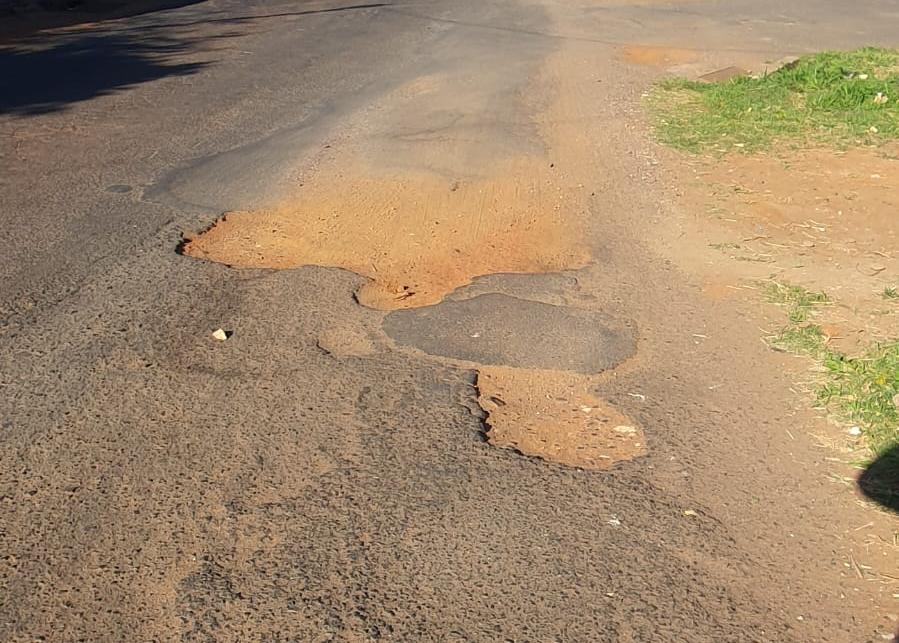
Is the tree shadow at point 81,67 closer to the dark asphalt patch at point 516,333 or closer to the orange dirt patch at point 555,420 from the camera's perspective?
the dark asphalt patch at point 516,333

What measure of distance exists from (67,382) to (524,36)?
1265 cm

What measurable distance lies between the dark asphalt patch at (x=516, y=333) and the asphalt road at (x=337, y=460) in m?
0.04

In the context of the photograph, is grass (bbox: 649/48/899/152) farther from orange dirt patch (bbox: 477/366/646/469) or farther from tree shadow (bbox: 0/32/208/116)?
tree shadow (bbox: 0/32/208/116)

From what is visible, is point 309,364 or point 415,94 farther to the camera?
point 415,94

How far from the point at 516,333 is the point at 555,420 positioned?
95cm

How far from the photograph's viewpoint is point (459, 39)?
16203 millimetres

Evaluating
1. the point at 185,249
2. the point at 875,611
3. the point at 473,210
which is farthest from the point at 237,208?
the point at 875,611

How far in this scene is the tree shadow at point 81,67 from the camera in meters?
11.7

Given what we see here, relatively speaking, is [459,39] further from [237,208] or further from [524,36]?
[237,208]

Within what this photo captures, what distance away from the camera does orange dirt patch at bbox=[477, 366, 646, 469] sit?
4.79m

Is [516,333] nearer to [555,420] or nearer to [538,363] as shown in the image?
[538,363]

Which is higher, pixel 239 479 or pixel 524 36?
pixel 239 479

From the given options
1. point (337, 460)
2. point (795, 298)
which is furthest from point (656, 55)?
point (337, 460)

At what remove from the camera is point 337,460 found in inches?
182
